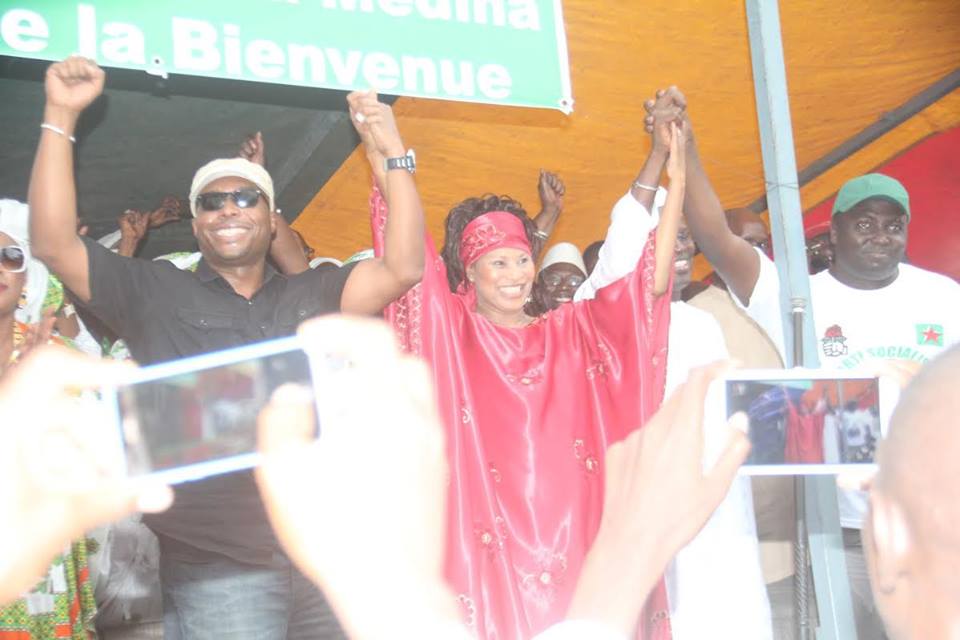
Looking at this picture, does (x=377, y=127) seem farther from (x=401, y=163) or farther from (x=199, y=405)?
(x=199, y=405)

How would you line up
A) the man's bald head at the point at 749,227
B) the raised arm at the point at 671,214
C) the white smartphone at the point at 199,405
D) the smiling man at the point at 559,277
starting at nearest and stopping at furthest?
the white smartphone at the point at 199,405 → the raised arm at the point at 671,214 → the man's bald head at the point at 749,227 → the smiling man at the point at 559,277

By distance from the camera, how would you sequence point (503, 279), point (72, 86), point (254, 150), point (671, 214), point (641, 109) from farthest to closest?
point (641, 109) → point (254, 150) → point (503, 279) → point (671, 214) → point (72, 86)

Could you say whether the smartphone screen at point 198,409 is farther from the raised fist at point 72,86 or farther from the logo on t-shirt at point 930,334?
the logo on t-shirt at point 930,334

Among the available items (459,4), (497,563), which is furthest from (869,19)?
(497,563)

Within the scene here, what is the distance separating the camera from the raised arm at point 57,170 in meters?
2.47

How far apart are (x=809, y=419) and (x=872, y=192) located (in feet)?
6.43

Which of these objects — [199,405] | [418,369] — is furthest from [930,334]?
[199,405]

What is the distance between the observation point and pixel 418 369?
294 cm

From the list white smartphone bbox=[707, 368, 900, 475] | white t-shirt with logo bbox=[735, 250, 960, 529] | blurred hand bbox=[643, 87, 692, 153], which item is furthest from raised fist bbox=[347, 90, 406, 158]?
white t-shirt with logo bbox=[735, 250, 960, 529]

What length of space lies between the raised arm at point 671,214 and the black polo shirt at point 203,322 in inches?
32.2

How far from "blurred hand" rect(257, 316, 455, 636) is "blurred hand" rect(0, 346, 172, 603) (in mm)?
243

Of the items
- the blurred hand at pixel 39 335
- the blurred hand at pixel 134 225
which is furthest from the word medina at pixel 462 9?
the blurred hand at pixel 134 225

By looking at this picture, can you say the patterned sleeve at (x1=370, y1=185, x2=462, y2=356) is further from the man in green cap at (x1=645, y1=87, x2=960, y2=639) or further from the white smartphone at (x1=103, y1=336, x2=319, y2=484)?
the white smartphone at (x1=103, y1=336, x2=319, y2=484)

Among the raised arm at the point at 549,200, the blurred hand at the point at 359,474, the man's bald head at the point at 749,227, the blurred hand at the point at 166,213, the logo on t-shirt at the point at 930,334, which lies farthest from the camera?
the man's bald head at the point at 749,227
